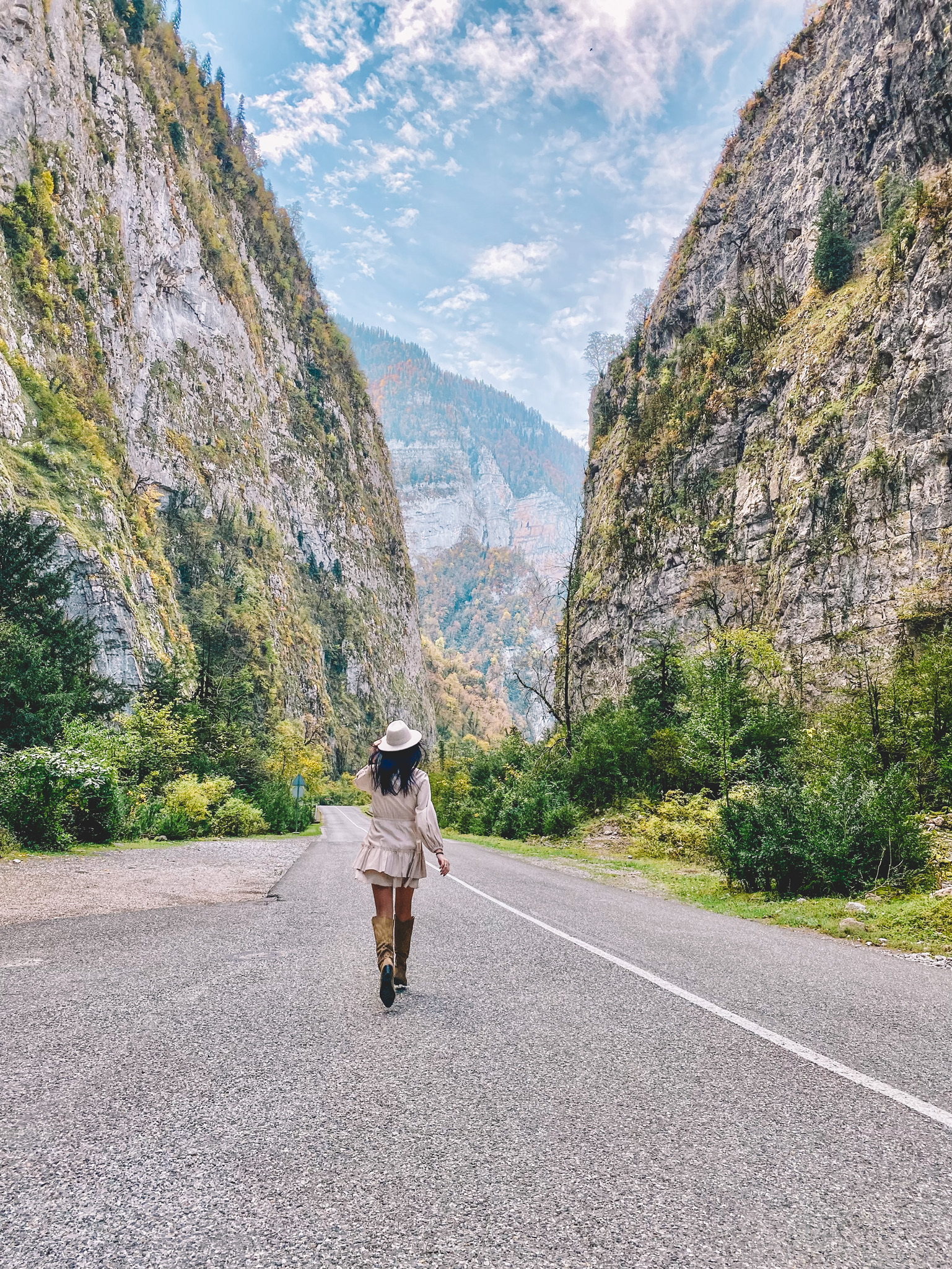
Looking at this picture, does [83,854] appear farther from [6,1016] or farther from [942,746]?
[942,746]

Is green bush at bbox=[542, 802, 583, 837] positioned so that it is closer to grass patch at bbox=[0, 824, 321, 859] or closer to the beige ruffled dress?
grass patch at bbox=[0, 824, 321, 859]

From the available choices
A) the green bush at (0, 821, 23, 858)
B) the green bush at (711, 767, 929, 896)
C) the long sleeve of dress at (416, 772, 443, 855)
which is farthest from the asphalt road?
the green bush at (0, 821, 23, 858)

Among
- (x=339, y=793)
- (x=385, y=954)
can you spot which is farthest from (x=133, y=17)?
(x=385, y=954)

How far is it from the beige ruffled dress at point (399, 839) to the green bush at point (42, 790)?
9.52 m

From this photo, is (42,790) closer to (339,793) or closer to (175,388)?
(175,388)

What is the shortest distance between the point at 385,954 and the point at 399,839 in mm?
745

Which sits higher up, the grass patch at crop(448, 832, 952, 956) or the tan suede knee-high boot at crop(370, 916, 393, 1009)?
the tan suede knee-high boot at crop(370, 916, 393, 1009)

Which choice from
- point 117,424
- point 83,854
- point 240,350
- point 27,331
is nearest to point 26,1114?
point 83,854

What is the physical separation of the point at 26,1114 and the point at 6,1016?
148 centimetres

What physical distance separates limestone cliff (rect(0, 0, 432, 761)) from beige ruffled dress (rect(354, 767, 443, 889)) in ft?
90.9

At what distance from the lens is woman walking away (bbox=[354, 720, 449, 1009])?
4785 millimetres

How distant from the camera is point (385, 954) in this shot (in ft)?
14.9

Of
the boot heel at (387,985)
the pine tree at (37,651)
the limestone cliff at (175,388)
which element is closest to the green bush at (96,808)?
the pine tree at (37,651)

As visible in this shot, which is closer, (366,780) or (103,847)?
(366,780)
